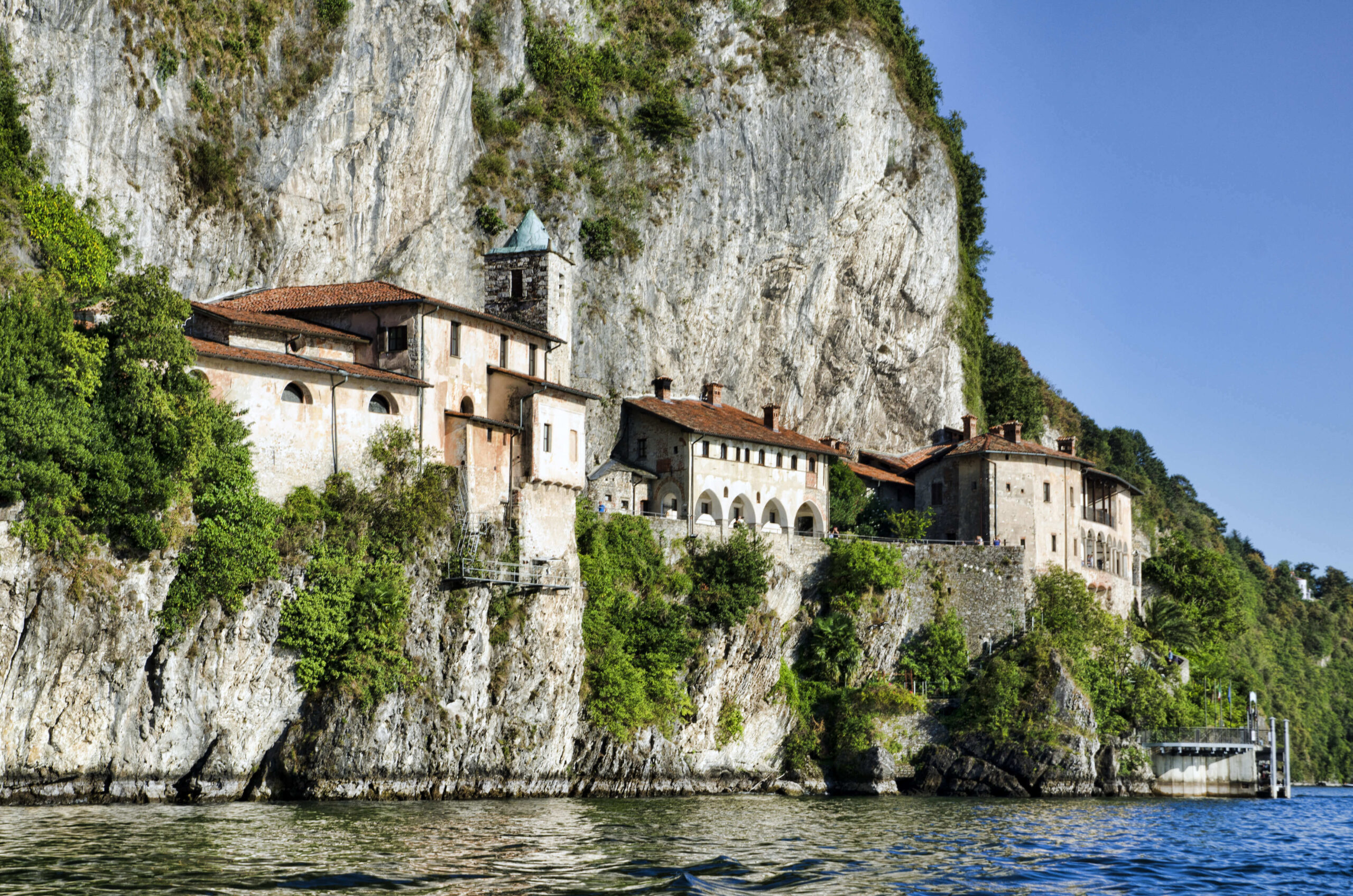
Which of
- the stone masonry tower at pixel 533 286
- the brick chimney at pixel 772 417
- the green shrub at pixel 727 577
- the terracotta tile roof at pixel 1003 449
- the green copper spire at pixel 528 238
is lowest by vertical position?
the green shrub at pixel 727 577

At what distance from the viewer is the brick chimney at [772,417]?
6456 centimetres

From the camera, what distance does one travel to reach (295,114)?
5184cm

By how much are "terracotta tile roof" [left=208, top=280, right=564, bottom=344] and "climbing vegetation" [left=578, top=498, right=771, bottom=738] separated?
334 inches

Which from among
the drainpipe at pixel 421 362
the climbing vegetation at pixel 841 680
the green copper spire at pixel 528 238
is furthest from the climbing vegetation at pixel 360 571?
the climbing vegetation at pixel 841 680

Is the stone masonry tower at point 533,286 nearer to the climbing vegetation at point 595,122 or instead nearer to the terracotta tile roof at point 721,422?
the climbing vegetation at point 595,122

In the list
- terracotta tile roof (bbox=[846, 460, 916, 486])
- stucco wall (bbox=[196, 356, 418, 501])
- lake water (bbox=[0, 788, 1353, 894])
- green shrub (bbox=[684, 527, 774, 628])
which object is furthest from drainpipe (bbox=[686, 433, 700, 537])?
lake water (bbox=[0, 788, 1353, 894])

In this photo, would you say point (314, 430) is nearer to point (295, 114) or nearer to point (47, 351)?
point (47, 351)

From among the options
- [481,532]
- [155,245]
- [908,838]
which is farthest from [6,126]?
[908,838]

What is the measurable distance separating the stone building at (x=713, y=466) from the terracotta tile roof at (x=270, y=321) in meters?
15.2

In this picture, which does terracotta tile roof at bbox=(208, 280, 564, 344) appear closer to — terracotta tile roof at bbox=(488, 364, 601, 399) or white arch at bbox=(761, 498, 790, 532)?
terracotta tile roof at bbox=(488, 364, 601, 399)

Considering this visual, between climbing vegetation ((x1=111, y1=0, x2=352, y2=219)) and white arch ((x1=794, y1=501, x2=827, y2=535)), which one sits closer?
climbing vegetation ((x1=111, y1=0, x2=352, y2=219))

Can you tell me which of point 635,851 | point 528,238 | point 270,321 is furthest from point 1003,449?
point 635,851

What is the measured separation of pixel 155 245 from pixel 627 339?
2152 cm

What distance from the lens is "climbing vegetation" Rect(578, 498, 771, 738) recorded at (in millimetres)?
46844
